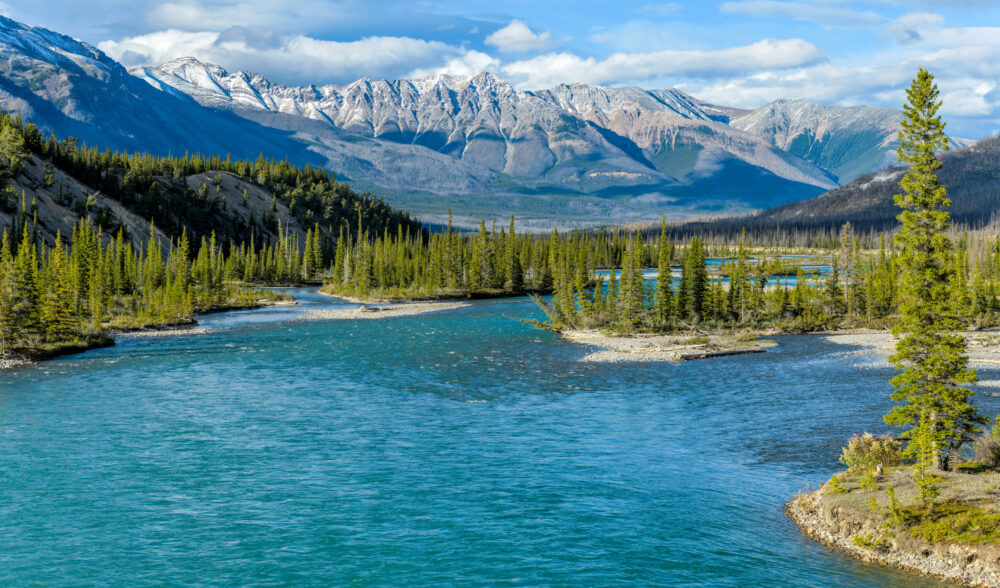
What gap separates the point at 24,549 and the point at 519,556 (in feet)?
58.1

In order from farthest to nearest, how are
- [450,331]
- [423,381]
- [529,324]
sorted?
[529,324] < [450,331] < [423,381]

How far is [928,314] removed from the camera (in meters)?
32.8

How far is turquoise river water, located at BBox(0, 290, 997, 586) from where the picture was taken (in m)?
26.6

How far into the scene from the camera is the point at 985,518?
2530 centimetres

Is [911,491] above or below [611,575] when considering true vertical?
above

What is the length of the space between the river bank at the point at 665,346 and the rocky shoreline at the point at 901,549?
149 feet

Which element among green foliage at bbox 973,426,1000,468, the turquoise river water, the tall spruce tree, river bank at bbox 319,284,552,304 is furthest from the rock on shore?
green foliage at bbox 973,426,1000,468

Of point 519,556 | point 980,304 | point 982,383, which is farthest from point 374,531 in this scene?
point 980,304

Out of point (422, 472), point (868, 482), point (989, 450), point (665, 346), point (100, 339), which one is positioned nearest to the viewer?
point (868, 482)

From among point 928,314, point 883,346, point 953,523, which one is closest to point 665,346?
point 883,346

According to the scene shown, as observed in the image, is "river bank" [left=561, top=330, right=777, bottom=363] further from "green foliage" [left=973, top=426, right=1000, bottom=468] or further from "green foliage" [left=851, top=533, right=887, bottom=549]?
"green foliage" [left=851, top=533, right=887, bottom=549]

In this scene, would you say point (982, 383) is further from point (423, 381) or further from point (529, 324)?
point (529, 324)

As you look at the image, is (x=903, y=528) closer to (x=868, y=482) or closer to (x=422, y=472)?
(x=868, y=482)

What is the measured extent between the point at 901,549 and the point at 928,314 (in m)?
11.4
